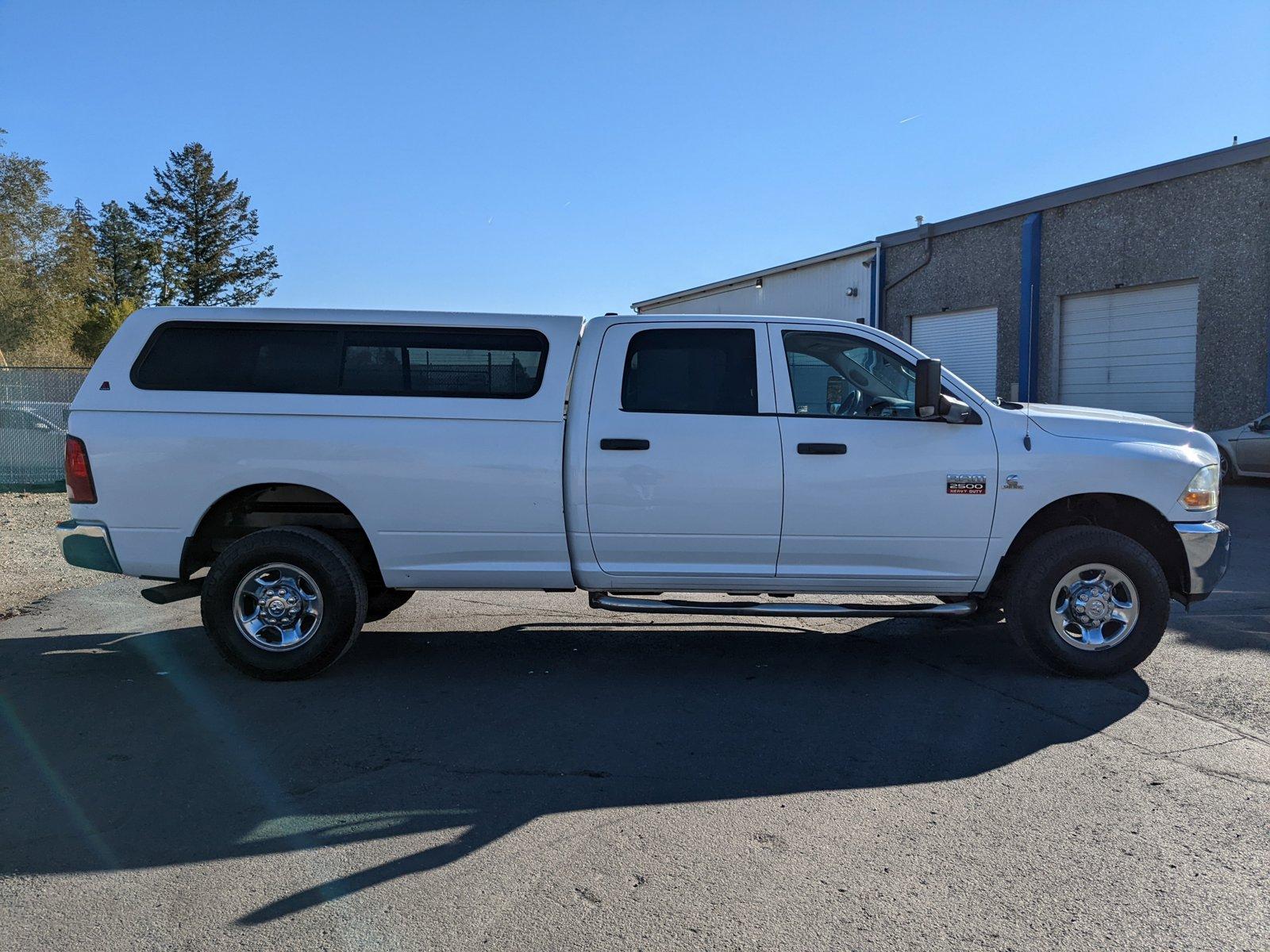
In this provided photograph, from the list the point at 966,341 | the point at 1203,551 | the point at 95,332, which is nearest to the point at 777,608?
the point at 1203,551

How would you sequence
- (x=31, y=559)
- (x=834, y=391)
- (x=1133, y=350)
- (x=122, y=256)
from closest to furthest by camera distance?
(x=834, y=391) < (x=31, y=559) < (x=1133, y=350) < (x=122, y=256)

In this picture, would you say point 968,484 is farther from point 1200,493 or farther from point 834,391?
point 1200,493

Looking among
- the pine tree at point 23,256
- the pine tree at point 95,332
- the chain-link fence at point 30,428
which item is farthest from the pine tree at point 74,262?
the chain-link fence at point 30,428

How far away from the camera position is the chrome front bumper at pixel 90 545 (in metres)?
5.70

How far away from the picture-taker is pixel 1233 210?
A: 16.2 metres

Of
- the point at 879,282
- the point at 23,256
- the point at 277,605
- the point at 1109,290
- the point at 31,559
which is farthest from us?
the point at 23,256

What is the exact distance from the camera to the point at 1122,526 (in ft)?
19.8

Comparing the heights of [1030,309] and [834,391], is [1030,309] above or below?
above

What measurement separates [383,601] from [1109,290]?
16.7 m

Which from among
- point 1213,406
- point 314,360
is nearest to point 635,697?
A: point 314,360

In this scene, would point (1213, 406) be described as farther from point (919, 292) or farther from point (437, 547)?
point (437, 547)

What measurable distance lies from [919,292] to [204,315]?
65.4 ft

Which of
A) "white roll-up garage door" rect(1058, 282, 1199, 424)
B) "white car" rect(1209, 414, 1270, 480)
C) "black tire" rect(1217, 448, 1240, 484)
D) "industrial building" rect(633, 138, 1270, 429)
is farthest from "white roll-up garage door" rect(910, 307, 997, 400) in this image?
"white car" rect(1209, 414, 1270, 480)

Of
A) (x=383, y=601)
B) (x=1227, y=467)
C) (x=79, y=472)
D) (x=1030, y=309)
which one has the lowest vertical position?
(x=383, y=601)
